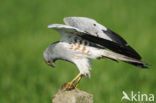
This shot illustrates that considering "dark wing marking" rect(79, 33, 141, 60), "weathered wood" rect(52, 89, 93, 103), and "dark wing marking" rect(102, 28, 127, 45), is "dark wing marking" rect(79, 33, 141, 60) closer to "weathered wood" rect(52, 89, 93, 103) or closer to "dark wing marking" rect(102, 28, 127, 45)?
"dark wing marking" rect(102, 28, 127, 45)

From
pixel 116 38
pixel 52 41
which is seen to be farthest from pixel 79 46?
pixel 52 41

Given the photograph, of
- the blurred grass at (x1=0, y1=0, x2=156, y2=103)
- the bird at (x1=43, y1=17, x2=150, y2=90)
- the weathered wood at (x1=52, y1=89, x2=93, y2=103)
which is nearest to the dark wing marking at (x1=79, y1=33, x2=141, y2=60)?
the bird at (x1=43, y1=17, x2=150, y2=90)

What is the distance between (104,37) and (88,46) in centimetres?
25

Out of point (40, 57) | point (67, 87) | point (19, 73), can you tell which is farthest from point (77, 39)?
point (40, 57)

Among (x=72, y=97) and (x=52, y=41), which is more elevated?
(x=52, y=41)

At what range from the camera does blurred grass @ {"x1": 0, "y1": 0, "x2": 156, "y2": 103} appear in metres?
8.74

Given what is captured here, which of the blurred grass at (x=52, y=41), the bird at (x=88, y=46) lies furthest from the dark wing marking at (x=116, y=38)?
the blurred grass at (x=52, y=41)

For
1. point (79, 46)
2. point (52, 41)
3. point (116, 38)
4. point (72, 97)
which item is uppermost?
point (52, 41)

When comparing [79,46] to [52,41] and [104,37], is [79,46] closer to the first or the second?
[104,37]

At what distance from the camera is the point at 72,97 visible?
15.6 feet

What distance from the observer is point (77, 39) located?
5465 mm

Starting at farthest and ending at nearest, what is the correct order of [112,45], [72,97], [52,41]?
1. [52,41]
2. [112,45]
3. [72,97]

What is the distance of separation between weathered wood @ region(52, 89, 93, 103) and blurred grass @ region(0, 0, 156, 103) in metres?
3.02

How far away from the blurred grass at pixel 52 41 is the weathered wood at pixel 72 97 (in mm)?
3022
